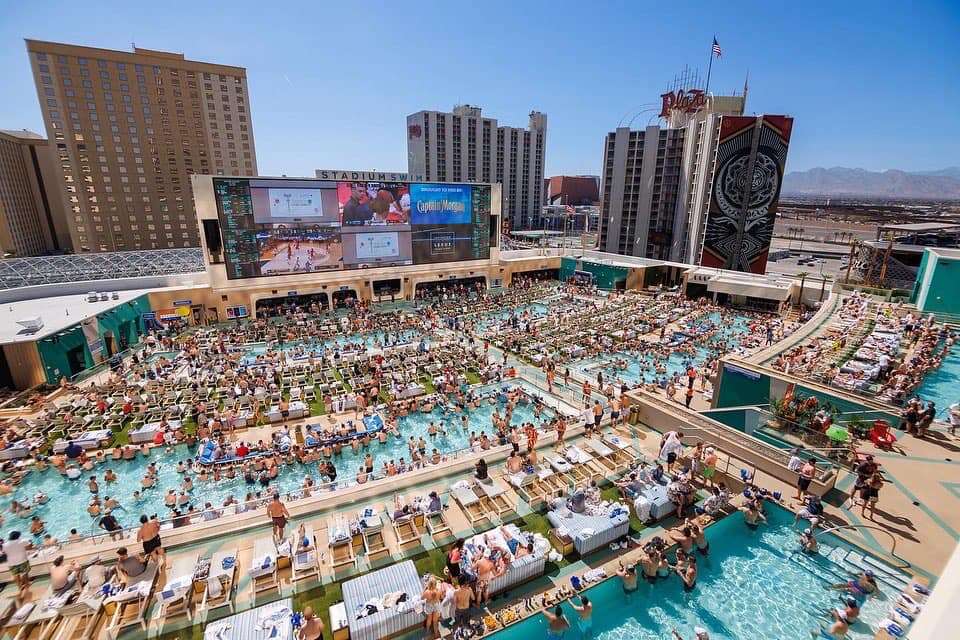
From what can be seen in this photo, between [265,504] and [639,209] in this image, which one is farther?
[639,209]

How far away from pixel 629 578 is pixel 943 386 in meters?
16.1

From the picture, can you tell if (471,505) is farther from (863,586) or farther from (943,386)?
(943,386)

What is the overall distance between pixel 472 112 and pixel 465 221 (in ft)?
191

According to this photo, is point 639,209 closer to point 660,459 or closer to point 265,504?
point 660,459

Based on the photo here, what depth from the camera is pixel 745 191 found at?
43.4 meters

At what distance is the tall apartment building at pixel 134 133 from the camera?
4797cm

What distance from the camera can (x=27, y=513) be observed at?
426 inches

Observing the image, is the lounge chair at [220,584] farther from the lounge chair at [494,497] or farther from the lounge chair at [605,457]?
the lounge chair at [605,457]

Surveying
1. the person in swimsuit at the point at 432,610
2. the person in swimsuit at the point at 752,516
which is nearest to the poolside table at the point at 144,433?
the person in swimsuit at the point at 432,610

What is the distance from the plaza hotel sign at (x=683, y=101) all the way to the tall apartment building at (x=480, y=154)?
36653 millimetres

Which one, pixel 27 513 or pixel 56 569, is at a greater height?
pixel 56 569

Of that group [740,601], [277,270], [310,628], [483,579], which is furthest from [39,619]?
[277,270]

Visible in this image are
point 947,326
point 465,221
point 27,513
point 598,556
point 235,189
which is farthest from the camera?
point 465,221

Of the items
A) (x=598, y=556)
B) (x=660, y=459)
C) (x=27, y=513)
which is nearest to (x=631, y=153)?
(x=660, y=459)
